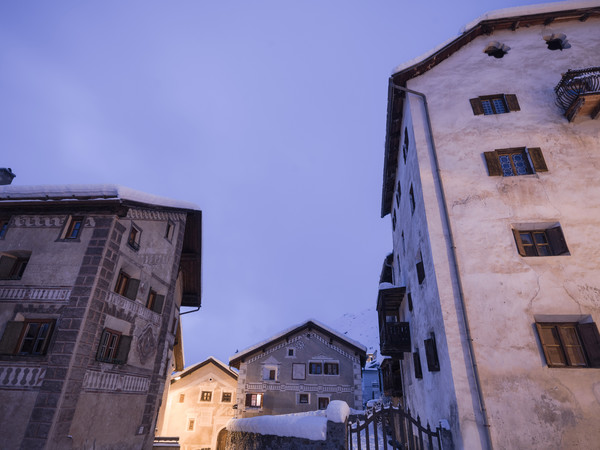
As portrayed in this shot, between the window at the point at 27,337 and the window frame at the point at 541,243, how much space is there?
1724 centimetres

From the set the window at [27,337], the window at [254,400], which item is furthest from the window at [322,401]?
the window at [27,337]

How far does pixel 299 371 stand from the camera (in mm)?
28406

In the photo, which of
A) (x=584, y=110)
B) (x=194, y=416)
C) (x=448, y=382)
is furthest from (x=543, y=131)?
(x=194, y=416)

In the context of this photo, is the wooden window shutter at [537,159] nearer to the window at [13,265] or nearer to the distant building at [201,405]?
the window at [13,265]

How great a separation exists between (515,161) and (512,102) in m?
3.06

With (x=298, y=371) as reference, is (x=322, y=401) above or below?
below

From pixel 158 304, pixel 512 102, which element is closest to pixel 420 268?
pixel 512 102

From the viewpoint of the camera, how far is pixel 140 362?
15.5 m

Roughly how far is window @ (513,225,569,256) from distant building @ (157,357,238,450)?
2831 cm

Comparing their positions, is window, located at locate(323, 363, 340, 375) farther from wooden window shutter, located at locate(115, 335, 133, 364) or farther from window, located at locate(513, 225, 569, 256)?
window, located at locate(513, 225, 569, 256)

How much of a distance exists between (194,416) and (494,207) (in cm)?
3115

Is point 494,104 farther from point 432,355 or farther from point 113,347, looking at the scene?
point 113,347

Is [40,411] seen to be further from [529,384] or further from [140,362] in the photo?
[529,384]

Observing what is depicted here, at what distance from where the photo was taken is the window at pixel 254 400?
2759cm
